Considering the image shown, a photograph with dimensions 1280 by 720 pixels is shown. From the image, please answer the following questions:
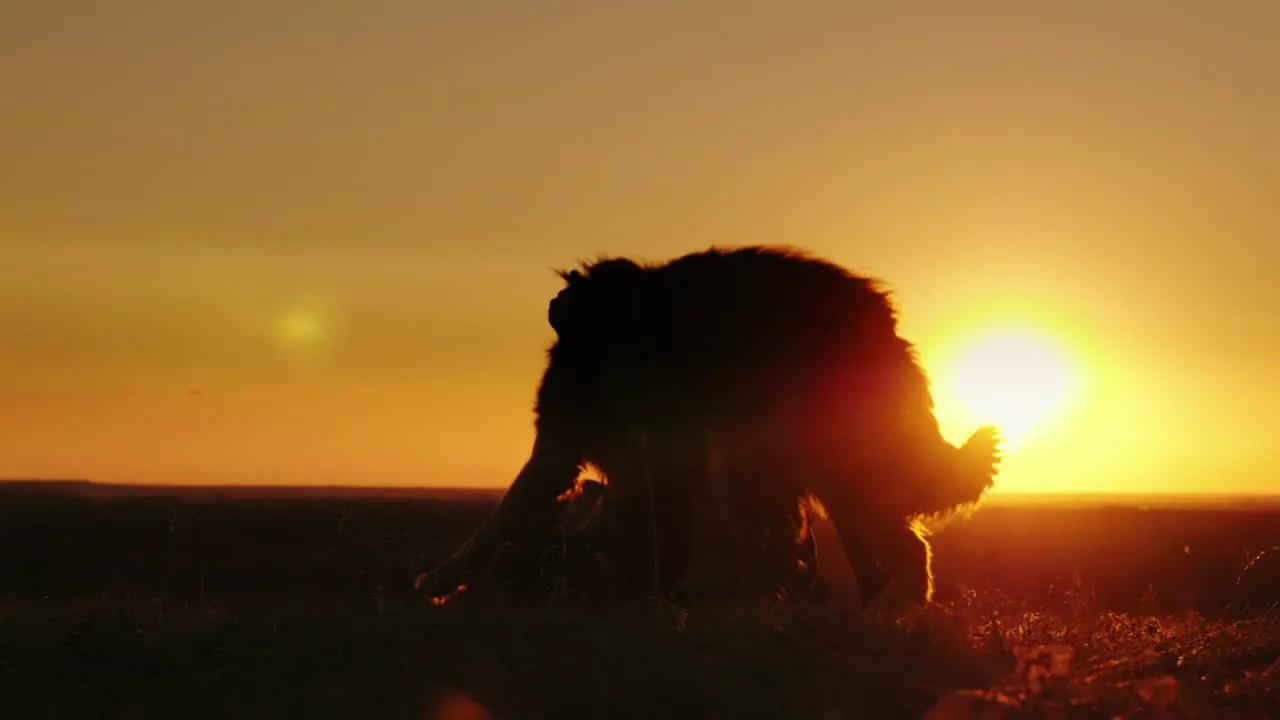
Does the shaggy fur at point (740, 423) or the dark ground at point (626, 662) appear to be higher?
the shaggy fur at point (740, 423)

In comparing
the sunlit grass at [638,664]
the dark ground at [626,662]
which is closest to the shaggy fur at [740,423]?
the dark ground at [626,662]

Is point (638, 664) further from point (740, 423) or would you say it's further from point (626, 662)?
point (740, 423)

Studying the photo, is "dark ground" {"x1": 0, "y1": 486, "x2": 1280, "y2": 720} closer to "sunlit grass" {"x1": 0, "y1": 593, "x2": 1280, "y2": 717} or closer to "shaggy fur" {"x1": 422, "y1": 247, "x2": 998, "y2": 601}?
"sunlit grass" {"x1": 0, "y1": 593, "x2": 1280, "y2": 717}

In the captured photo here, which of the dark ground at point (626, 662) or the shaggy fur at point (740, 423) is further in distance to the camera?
the shaggy fur at point (740, 423)

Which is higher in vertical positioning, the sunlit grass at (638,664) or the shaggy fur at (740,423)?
the shaggy fur at (740,423)

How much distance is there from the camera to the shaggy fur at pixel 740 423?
28.7 ft


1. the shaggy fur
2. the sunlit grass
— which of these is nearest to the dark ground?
the sunlit grass

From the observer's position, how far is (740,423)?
9133 millimetres

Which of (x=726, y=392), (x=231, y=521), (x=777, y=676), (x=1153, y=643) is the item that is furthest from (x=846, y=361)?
(x=231, y=521)

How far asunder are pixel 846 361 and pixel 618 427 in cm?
205

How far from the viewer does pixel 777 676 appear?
5.91 m

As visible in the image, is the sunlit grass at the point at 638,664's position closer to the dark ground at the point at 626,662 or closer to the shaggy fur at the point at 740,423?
the dark ground at the point at 626,662

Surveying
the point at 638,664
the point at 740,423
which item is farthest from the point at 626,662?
the point at 740,423

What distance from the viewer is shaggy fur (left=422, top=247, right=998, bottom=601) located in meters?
8.76
